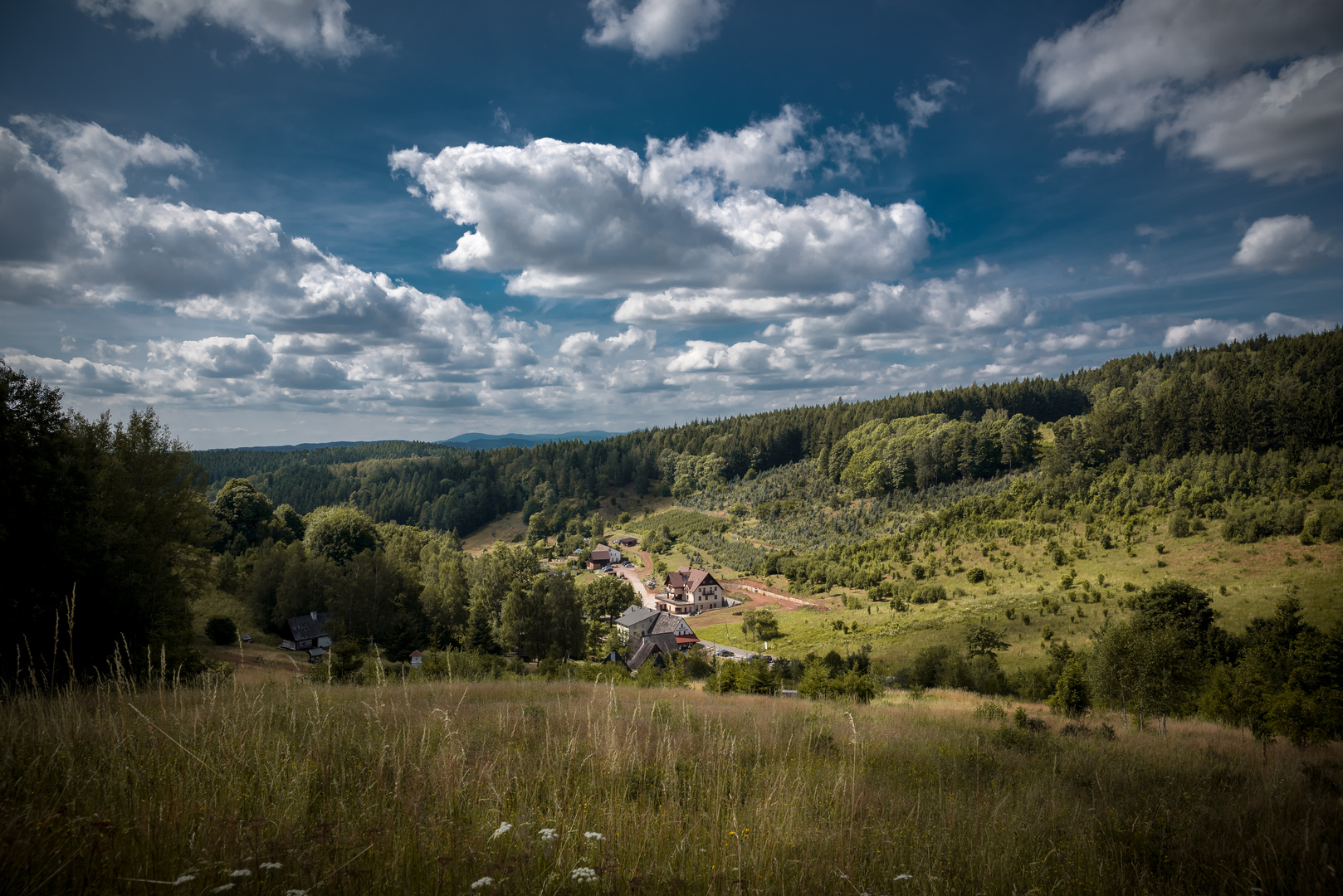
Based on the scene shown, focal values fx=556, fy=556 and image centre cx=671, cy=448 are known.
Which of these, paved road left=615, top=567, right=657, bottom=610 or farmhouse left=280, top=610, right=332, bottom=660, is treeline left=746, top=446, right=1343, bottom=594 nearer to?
paved road left=615, top=567, right=657, bottom=610

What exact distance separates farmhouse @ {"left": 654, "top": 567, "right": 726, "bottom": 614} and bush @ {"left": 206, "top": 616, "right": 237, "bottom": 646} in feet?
154

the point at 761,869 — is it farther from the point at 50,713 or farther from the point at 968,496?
the point at 968,496

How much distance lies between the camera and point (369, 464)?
158875mm

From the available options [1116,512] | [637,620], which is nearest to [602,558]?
[637,620]

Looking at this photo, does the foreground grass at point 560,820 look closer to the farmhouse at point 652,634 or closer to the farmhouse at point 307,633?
the farmhouse at point 652,634

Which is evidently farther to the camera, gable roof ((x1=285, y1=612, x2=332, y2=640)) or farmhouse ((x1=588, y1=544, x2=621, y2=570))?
farmhouse ((x1=588, y1=544, x2=621, y2=570))

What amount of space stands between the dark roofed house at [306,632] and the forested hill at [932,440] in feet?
44.8

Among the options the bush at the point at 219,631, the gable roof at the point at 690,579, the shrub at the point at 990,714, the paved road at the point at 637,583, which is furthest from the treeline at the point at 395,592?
the shrub at the point at 990,714

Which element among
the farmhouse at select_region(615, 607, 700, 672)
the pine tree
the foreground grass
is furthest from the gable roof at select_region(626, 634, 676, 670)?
the foreground grass

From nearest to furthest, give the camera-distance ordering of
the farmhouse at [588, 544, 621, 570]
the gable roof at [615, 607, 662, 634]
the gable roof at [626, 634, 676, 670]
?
1. the gable roof at [626, 634, 676, 670]
2. the gable roof at [615, 607, 662, 634]
3. the farmhouse at [588, 544, 621, 570]

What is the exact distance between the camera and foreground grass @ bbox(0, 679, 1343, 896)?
10.1ft

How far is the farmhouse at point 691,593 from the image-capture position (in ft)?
229

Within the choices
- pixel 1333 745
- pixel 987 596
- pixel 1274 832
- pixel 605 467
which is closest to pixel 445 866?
pixel 1274 832

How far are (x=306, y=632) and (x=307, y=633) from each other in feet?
0.30
